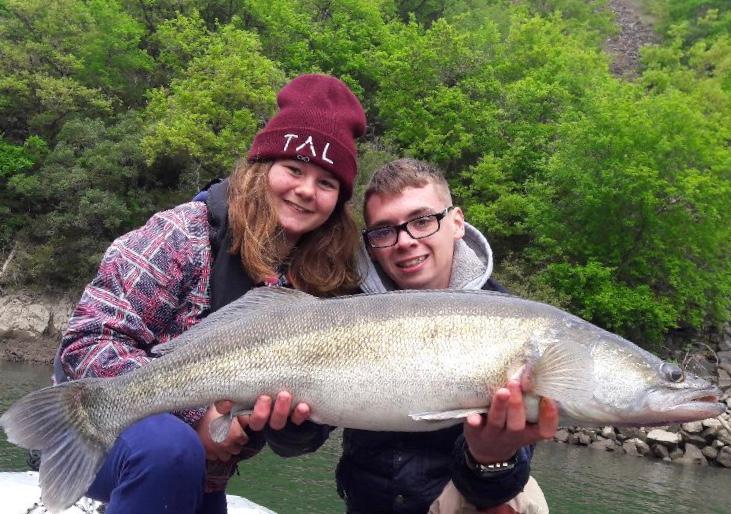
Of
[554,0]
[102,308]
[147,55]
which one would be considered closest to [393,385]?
[102,308]

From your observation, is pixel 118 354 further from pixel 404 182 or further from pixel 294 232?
pixel 404 182

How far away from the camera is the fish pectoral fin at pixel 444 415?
11.1 ft

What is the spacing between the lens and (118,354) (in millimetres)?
3551

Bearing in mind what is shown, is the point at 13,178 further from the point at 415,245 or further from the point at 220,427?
the point at 220,427

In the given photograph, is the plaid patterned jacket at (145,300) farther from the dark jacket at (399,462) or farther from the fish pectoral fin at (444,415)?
the fish pectoral fin at (444,415)

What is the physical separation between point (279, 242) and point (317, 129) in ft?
2.39

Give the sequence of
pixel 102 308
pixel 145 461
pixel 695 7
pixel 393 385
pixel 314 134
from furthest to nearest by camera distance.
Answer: pixel 695 7
pixel 314 134
pixel 102 308
pixel 393 385
pixel 145 461

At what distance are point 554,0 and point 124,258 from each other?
75.5m

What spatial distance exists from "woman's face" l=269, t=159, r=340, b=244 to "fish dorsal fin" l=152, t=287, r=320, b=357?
0.59 m

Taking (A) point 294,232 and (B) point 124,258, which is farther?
(A) point 294,232

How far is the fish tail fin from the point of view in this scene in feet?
10.5

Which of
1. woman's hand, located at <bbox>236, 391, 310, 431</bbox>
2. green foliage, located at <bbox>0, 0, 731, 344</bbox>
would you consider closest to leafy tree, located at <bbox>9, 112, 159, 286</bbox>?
green foliage, located at <bbox>0, 0, 731, 344</bbox>

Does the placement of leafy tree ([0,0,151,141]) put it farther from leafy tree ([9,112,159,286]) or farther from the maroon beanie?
the maroon beanie

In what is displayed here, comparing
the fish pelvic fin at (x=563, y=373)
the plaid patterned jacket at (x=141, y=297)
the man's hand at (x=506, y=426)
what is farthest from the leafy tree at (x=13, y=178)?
the fish pelvic fin at (x=563, y=373)
